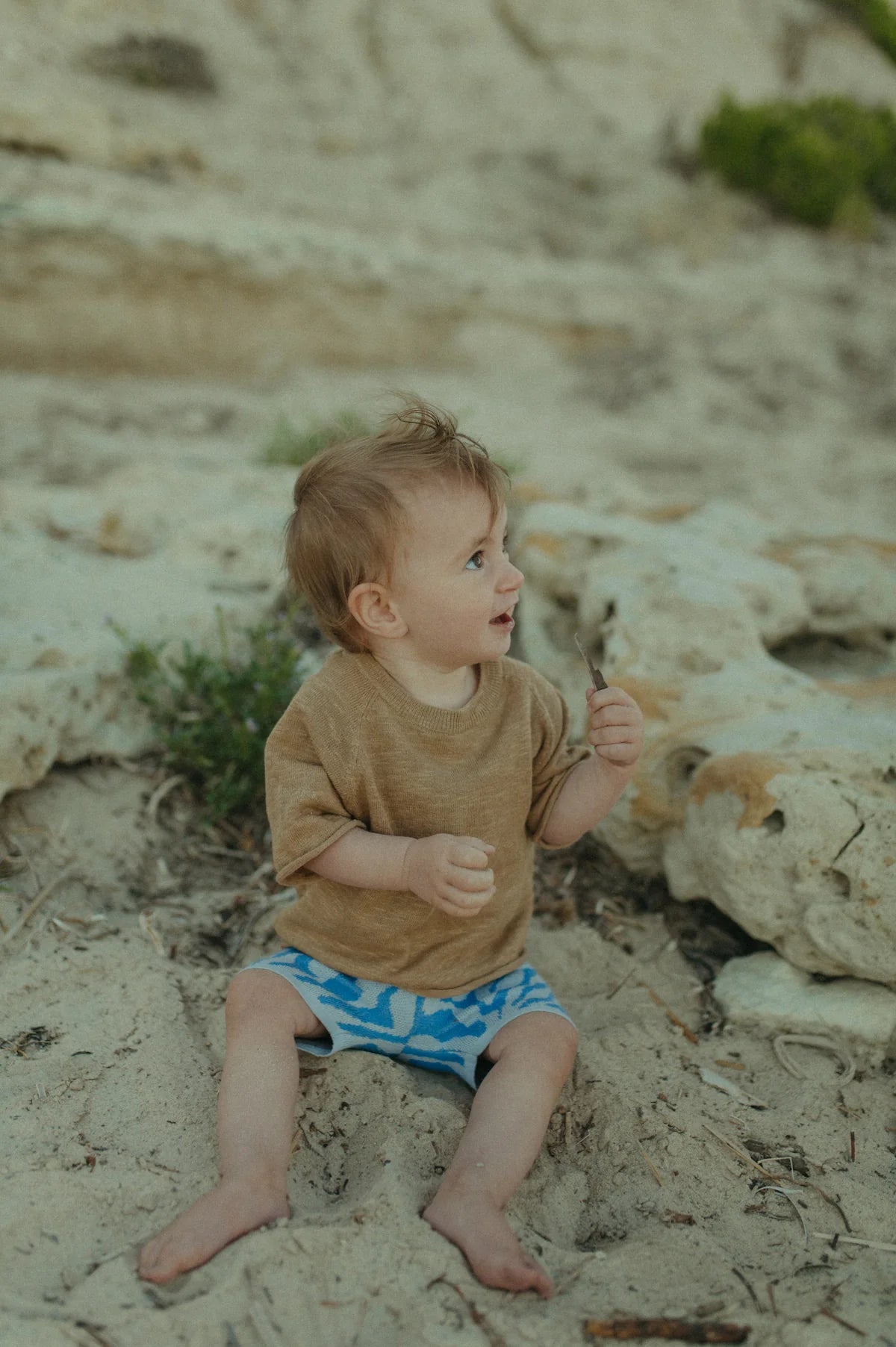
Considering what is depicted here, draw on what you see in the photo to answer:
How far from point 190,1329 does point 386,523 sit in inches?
50.7

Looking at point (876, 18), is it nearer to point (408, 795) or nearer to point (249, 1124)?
point (408, 795)

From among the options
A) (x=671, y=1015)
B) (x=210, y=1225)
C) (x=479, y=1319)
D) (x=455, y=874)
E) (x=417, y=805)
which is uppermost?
(x=455, y=874)

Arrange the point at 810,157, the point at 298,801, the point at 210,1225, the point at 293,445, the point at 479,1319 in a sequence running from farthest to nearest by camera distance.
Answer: the point at 810,157 → the point at 293,445 → the point at 298,801 → the point at 210,1225 → the point at 479,1319

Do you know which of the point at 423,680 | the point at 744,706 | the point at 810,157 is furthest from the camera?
the point at 810,157

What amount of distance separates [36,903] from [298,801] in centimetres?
88

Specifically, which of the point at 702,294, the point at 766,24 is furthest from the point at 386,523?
the point at 766,24

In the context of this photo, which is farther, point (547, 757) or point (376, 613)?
point (547, 757)

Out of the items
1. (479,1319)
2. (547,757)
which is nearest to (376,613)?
(547,757)

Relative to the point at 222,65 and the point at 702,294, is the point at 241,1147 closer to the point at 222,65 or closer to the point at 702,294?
the point at 702,294

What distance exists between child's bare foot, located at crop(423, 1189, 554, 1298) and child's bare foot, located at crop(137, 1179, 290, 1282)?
0.26 meters

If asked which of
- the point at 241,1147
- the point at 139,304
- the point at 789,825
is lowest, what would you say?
the point at 139,304

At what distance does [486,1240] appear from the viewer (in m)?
1.66

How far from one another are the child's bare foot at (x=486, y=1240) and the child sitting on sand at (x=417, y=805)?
35 millimetres

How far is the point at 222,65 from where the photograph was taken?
28.2 feet
